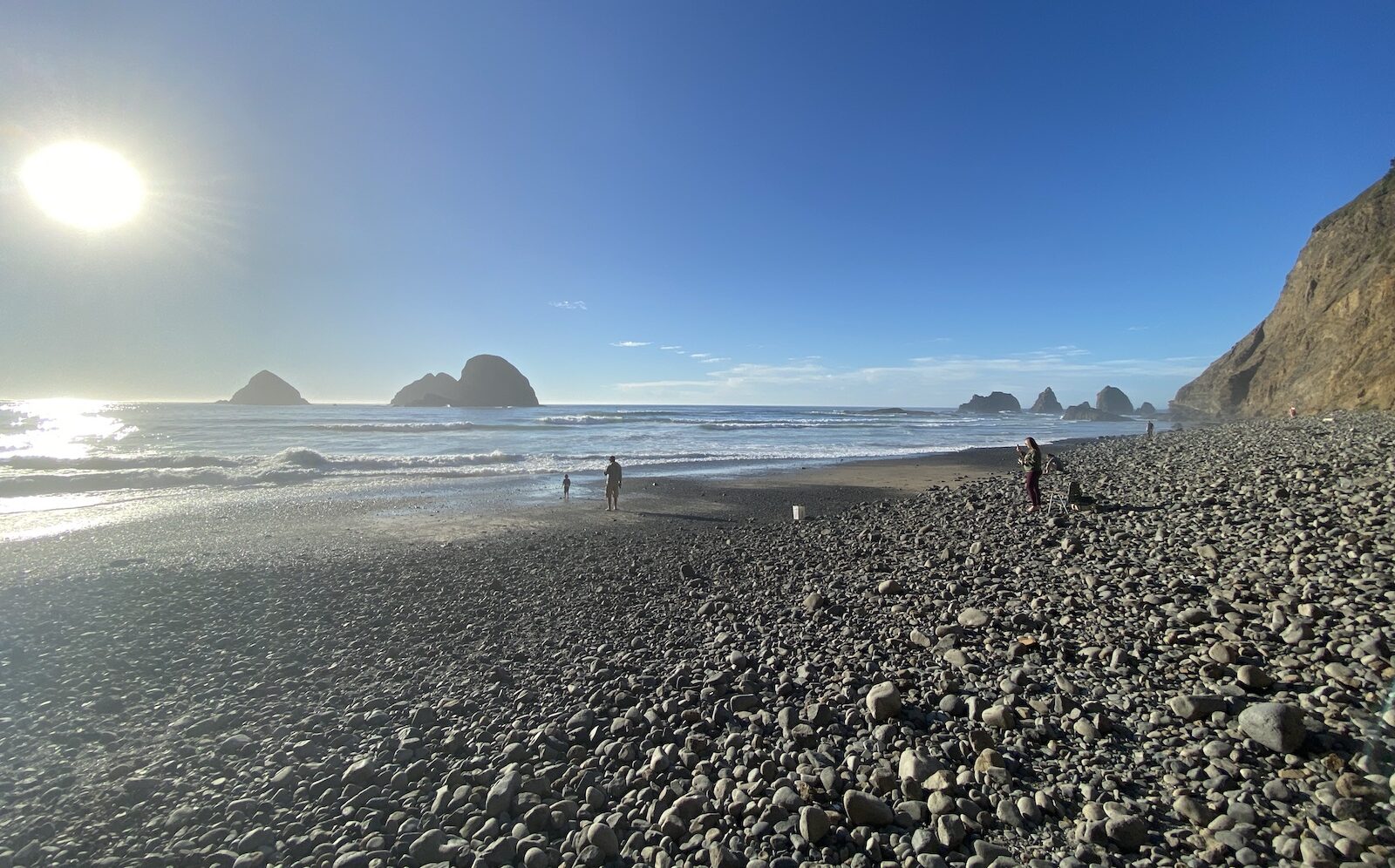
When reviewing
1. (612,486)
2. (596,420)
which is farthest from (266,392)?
(612,486)

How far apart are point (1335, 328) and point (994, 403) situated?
126881 mm

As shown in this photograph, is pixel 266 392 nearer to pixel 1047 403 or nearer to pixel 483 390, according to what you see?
pixel 483 390

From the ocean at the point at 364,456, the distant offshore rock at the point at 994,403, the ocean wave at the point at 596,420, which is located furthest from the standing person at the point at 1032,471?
the distant offshore rock at the point at 994,403

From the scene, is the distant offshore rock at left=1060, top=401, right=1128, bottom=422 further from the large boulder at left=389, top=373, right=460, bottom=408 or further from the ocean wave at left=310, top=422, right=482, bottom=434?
the large boulder at left=389, top=373, right=460, bottom=408

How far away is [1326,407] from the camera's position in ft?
107

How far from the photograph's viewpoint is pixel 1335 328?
118 feet

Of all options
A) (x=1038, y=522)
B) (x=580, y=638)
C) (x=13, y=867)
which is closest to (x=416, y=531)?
(x=580, y=638)

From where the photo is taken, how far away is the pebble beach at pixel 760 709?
3453 millimetres

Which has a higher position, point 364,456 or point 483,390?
point 483,390

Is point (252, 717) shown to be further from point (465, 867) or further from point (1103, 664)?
point (1103, 664)

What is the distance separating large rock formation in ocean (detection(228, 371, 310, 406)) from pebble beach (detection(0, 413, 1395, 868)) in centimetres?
17434

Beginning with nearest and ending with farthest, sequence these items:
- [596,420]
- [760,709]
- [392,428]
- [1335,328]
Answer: [760,709], [1335,328], [392,428], [596,420]

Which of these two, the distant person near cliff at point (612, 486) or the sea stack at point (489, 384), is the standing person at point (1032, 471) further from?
the sea stack at point (489, 384)

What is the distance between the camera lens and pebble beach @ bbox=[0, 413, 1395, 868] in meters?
3.45
